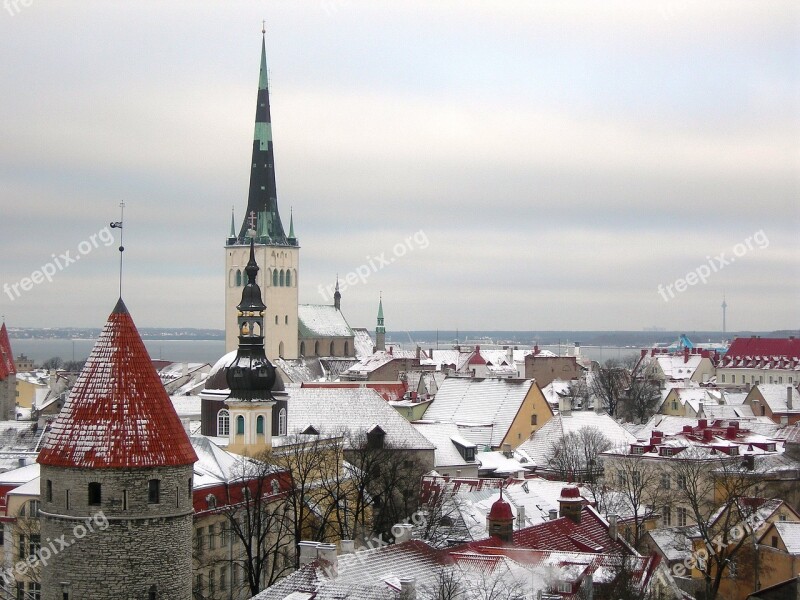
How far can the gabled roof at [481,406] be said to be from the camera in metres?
79.8

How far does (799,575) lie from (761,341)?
105m

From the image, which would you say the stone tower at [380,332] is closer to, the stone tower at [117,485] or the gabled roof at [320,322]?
the gabled roof at [320,322]

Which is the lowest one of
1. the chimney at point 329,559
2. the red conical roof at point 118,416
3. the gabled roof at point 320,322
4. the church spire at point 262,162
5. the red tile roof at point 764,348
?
the chimney at point 329,559

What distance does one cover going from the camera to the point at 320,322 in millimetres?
144625

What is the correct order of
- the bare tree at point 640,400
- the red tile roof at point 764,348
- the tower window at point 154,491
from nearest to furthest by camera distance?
the tower window at point 154,491 → the bare tree at point 640,400 → the red tile roof at point 764,348

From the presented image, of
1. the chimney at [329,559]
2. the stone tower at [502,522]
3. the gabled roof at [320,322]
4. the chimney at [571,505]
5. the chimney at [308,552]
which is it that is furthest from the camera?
the gabled roof at [320,322]

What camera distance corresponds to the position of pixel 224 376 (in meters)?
62.1

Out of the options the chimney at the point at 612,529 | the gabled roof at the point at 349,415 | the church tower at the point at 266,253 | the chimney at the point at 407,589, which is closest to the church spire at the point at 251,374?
the gabled roof at the point at 349,415

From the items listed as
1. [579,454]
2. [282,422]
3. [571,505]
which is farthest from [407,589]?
[579,454]

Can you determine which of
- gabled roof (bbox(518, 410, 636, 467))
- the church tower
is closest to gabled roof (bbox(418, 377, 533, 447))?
gabled roof (bbox(518, 410, 636, 467))

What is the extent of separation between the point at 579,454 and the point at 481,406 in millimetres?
13472

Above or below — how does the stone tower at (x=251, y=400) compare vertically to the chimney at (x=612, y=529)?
above

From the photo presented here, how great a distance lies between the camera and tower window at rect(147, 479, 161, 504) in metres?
31.1

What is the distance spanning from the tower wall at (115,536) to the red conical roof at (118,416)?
283 millimetres
